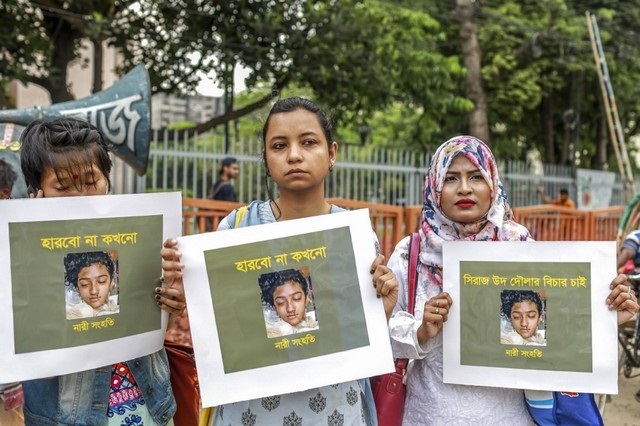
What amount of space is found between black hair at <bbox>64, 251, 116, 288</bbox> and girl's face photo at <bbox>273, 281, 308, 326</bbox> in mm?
452

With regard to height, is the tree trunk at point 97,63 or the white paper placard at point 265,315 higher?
the tree trunk at point 97,63

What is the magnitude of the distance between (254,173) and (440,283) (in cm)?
773

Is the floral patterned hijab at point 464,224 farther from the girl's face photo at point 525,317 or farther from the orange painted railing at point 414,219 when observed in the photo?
the orange painted railing at point 414,219

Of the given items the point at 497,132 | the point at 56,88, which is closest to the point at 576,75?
the point at 497,132

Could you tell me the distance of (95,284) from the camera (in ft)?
5.85

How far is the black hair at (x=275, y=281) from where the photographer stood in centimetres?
184

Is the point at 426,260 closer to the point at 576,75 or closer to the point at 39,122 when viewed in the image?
the point at 39,122

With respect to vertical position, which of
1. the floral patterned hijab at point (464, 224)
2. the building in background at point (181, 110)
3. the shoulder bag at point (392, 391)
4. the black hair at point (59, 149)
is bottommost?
the shoulder bag at point (392, 391)

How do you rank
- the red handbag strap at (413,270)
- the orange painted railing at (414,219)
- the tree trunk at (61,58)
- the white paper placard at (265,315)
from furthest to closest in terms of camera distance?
the tree trunk at (61,58) < the orange painted railing at (414,219) < the red handbag strap at (413,270) < the white paper placard at (265,315)

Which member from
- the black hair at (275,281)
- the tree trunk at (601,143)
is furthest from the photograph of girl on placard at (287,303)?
the tree trunk at (601,143)

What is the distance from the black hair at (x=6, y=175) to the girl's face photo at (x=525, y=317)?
192cm

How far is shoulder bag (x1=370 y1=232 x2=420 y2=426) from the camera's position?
209 cm

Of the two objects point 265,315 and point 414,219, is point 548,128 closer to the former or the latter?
point 414,219

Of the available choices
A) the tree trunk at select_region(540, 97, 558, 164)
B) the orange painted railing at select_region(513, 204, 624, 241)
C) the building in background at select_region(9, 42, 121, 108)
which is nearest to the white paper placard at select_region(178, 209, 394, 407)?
the orange painted railing at select_region(513, 204, 624, 241)
